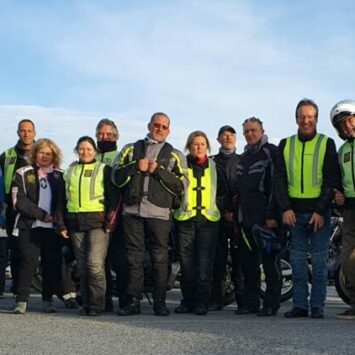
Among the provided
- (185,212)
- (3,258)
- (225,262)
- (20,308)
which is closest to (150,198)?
(185,212)

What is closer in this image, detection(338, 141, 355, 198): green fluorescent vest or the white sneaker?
detection(338, 141, 355, 198): green fluorescent vest

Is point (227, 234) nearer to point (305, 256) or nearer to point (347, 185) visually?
point (305, 256)

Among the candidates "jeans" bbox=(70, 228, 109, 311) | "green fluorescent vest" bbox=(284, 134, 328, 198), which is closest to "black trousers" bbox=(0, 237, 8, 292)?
"jeans" bbox=(70, 228, 109, 311)

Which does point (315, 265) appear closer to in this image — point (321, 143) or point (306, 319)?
point (306, 319)

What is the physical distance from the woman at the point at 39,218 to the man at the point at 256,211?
196 centimetres

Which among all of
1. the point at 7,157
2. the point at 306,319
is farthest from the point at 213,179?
the point at 7,157

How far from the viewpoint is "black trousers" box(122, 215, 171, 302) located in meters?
7.21

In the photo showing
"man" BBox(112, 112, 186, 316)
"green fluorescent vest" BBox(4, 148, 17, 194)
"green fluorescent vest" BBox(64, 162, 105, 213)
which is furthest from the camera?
"green fluorescent vest" BBox(4, 148, 17, 194)

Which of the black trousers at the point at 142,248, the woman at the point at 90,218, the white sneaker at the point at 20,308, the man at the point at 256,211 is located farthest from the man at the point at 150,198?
the white sneaker at the point at 20,308

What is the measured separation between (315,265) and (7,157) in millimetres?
3895

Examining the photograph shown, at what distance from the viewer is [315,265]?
701 cm

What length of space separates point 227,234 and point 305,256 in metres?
1.20

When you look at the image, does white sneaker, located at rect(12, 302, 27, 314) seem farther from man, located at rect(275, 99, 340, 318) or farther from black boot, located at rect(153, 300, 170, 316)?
man, located at rect(275, 99, 340, 318)

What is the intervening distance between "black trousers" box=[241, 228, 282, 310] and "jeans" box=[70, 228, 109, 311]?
4.88 ft
